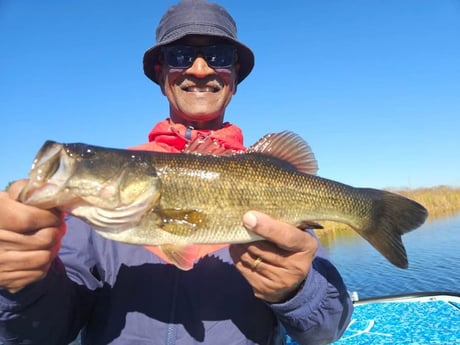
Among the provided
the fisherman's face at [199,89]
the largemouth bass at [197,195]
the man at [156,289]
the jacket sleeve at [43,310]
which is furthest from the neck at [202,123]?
the jacket sleeve at [43,310]

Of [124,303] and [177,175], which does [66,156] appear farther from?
[124,303]

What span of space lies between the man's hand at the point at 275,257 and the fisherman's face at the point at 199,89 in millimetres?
1450

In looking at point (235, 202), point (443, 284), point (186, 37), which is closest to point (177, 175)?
point (235, 202)

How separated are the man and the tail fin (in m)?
0.41

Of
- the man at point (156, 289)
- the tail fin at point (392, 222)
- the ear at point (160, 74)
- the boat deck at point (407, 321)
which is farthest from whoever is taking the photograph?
the boat deck at point (407, 321)

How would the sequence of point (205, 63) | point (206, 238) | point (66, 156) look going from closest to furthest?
1. point (66, 156)
2. point (206, 238)
3. point (205, 63)

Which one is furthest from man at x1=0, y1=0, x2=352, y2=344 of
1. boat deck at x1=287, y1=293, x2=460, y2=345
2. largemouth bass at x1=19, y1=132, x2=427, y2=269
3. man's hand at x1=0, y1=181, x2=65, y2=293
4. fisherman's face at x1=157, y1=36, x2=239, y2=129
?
boat deck at x1=287, y1=293, x2=460, y2=345

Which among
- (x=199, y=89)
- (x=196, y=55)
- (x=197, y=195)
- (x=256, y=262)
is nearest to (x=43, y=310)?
(x=197, y=195)

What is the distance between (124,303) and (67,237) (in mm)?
668

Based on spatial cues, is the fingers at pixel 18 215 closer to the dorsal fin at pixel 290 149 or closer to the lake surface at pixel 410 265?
the dorsal fin at pixel 290 149

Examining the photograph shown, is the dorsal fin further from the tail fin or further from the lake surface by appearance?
the lake surface

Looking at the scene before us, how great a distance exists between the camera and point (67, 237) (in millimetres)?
2859

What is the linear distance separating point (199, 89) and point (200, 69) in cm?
18

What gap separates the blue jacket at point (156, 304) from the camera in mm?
2510
